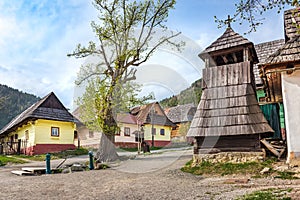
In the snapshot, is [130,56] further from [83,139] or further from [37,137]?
[83,139]

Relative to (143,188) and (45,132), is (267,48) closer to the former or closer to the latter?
(143,188)

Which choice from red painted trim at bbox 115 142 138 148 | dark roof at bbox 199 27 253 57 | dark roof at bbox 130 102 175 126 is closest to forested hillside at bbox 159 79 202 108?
dark roof at bbox 130 102 175 126

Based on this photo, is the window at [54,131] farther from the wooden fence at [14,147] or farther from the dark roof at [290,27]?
the dark roof at [290,27]

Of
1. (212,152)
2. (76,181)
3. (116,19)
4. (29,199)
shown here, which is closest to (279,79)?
(212,152)

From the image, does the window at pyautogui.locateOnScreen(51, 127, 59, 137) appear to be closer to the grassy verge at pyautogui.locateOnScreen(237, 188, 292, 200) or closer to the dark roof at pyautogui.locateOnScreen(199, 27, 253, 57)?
the dark roof at pyautogui.locateOnScreen(199, 27, 253, 57)

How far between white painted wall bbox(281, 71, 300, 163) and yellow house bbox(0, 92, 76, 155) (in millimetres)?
19203

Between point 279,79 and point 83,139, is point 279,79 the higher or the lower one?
the higher one

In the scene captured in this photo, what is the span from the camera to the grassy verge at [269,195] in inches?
191

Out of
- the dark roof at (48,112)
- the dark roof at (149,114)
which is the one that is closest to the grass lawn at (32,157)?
the dark roof at (48,112)

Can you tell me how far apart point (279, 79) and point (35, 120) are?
62.9ft

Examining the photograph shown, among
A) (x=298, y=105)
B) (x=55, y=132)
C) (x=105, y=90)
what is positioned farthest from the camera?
(x=55, y=132)

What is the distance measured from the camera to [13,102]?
61188mm

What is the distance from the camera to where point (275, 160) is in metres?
9.14

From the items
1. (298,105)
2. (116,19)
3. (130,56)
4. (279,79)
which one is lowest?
(298,105)
